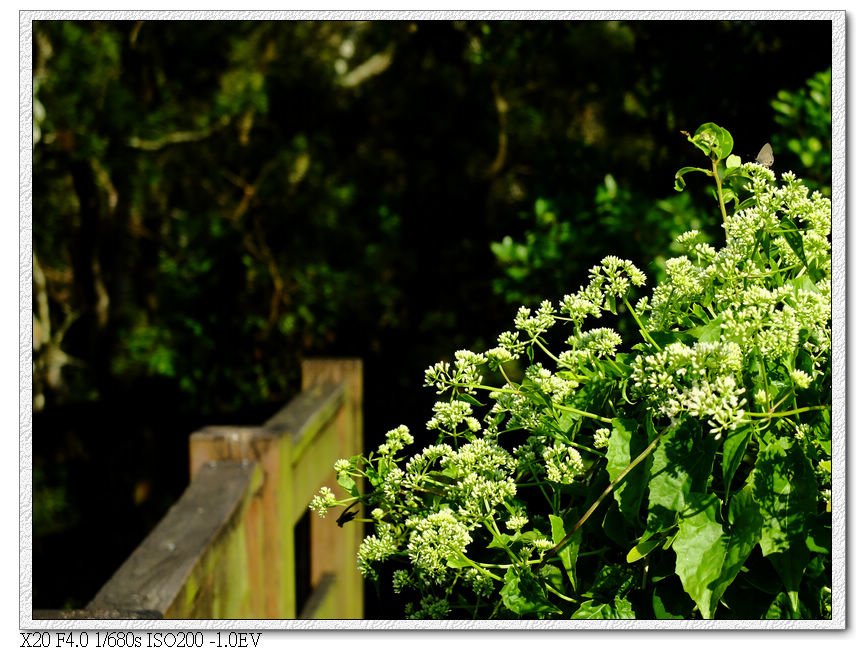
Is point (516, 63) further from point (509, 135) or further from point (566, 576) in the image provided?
point (566, 576)

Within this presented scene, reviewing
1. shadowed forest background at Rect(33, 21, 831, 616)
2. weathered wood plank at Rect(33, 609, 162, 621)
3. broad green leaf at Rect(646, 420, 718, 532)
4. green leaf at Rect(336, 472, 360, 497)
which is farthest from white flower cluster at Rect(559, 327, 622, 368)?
shadowed forest background at Rect(33, 21, 831, 616)

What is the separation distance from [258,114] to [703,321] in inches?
136

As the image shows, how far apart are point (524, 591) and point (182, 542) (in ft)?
2.64

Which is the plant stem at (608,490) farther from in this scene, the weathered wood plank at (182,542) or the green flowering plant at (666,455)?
the weathered wood plank at (182,542)

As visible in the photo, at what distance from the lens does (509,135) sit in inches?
143

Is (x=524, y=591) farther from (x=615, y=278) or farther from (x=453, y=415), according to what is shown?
(x=615, y=278)

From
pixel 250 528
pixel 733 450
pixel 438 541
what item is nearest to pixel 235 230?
pixel 250 528

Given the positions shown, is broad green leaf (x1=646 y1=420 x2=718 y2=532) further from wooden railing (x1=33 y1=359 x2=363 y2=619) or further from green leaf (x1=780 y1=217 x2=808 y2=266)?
wooden railing (x1=33 y1=359 x2=363 y2=619)

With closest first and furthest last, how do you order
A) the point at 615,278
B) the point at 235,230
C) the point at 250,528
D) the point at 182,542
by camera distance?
1. the point at 615,278
2. the point at 182,542
3. the point at 250,528
4. the point at 235,230

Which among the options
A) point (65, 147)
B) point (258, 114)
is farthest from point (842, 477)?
point (258, 114)

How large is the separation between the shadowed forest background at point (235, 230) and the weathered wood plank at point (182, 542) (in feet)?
4.32

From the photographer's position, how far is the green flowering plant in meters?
0.62

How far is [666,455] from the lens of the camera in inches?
24.6

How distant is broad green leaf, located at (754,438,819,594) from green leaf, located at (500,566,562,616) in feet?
0.60
